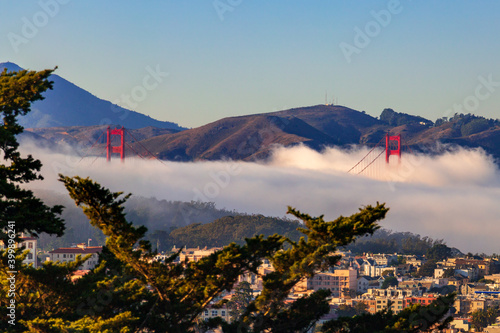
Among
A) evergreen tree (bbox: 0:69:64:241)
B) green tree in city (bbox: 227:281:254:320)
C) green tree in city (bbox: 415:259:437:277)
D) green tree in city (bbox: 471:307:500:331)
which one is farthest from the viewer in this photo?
green tree in city (bbox: 415:259:437:277)

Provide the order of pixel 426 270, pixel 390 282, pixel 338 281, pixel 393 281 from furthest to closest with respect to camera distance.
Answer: pixel 426 270 → pixel 338 281 → pixel 393 281 → pixel 390 282

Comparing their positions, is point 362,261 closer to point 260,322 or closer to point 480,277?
point 480,277

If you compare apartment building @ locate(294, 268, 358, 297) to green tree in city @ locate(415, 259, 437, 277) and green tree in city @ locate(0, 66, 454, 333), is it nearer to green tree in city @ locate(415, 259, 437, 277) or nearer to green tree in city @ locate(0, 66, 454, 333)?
Answer: green tree in city @ locate(415, 259, 437, 277)

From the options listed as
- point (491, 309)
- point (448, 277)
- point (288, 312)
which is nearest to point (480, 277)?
point (448, 277)

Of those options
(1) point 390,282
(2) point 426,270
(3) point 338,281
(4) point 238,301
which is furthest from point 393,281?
(4) point 238,301

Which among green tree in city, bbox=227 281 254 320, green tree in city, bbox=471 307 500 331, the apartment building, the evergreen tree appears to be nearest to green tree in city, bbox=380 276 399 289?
the apartment building

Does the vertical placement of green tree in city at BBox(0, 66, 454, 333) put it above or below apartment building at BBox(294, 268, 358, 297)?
above

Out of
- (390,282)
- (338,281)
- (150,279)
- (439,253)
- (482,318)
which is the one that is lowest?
(338,281)

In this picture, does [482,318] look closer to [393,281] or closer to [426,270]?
[393,281]

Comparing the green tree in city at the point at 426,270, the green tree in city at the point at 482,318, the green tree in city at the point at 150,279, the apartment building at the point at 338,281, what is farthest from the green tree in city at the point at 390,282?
the green tree in city at the point at 150,279

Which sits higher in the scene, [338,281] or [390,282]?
[390,282]

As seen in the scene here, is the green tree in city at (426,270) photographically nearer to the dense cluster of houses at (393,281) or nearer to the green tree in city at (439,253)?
the dense cluster of houses at (393,281)
